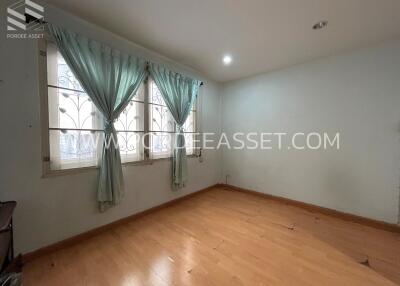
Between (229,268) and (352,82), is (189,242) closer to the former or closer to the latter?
(229,268)

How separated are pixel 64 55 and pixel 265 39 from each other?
7.22 feet

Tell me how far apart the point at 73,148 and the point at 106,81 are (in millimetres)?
815

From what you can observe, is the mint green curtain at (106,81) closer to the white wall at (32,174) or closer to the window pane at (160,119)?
the white wall at (32,174)

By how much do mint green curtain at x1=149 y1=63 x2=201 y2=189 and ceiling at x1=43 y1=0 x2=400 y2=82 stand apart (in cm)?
38

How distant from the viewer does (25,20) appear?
1.50 m

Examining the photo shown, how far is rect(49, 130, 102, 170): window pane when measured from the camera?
169 cm

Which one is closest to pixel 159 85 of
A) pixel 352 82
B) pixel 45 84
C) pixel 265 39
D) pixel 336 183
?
pixel 45 84

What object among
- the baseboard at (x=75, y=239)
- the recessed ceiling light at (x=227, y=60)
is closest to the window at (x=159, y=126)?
the baseboard at (x=75, y=239)

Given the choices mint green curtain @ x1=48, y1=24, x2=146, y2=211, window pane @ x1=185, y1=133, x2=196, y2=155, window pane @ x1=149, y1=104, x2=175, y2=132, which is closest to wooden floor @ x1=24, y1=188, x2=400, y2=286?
mint green curtain @ x1=48, y1=24, x2=146, y2=211

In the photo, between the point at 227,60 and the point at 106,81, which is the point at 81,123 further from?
the point at 227,60

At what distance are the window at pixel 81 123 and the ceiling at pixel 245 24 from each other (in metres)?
0.59

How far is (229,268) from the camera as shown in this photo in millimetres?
1488

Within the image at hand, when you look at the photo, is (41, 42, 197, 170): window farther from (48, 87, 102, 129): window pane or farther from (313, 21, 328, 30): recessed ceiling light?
(313, 21, 328, 30): recessed ceiling light

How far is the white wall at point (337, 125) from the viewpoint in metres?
2.13
